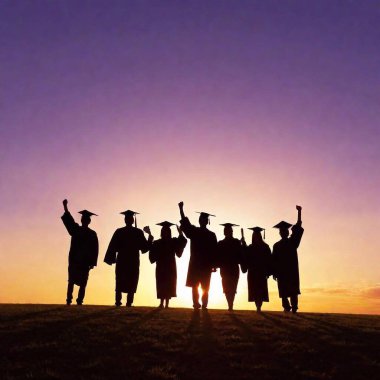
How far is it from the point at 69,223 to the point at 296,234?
791 cm

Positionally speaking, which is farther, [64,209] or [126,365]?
[64,209]

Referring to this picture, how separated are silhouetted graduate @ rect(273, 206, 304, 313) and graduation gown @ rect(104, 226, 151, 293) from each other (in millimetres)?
Result: 4713

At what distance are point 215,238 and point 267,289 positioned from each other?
287cm

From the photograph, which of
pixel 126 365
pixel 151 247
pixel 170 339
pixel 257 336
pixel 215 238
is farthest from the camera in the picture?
pixel 151 247

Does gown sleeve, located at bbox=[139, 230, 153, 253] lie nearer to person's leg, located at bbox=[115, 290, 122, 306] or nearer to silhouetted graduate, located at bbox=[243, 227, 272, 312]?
person's leg, located at bbox=[115, 290, 122, 306]

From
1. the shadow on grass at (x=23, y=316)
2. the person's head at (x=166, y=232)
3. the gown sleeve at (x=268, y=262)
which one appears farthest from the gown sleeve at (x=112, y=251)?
the gown sleeve at (x=268, y=262)

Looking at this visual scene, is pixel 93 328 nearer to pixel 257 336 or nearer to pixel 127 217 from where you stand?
pixel 257 336

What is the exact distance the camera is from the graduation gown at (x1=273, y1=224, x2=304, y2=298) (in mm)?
18469

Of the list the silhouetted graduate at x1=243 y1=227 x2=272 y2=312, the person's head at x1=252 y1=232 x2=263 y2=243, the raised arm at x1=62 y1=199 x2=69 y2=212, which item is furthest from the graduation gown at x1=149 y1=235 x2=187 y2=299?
the raised arm at x1=62 y1=199 x2=69 y2=212

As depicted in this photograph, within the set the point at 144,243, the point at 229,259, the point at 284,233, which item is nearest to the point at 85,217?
the point at 144,243

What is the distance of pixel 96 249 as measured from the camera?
18531 millimetres

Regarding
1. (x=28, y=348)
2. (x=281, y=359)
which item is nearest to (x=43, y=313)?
(x=28, y=348)

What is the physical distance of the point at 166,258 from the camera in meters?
18.6

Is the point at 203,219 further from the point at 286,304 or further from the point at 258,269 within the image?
the point at 286,304
